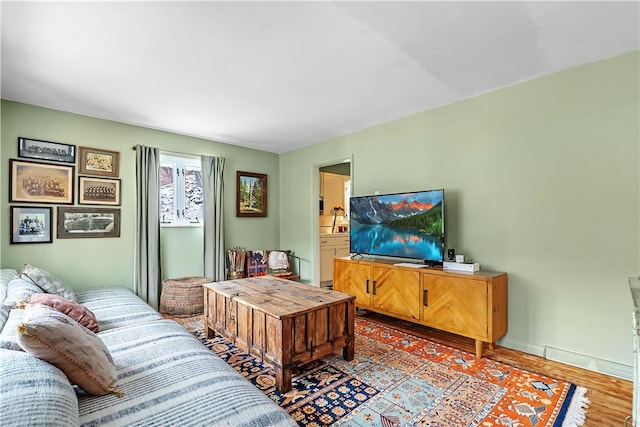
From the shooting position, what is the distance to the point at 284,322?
2023 mm

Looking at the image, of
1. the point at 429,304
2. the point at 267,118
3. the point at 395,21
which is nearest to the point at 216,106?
the point at 267,118

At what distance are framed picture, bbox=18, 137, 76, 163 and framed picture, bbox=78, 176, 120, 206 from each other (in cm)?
27

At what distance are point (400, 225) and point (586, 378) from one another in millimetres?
1920

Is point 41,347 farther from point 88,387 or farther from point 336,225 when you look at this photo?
point 336,225

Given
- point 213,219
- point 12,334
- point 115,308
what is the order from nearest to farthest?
point 12,334 → point 115,308 → point 213,219

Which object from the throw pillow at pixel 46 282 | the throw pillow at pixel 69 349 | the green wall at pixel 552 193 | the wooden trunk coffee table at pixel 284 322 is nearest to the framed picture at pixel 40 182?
the throw pillow at pixel 46 282

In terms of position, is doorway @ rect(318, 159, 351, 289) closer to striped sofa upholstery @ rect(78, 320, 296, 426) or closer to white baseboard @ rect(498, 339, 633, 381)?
white baseboard @ rect(498, 339, 633, 381)

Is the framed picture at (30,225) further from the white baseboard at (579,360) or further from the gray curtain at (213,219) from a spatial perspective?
the white baseboard at (579,360)

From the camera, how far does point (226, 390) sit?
52.8 inches

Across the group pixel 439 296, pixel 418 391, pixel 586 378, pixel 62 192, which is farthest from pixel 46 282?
pixel 586 378

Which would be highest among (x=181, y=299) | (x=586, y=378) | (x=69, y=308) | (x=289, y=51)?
(x=289, y=51)

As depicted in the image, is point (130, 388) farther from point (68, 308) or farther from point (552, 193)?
point (552, 193)

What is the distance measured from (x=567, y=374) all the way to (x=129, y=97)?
15.2ft

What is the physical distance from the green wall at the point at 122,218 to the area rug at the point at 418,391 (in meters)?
1.98
